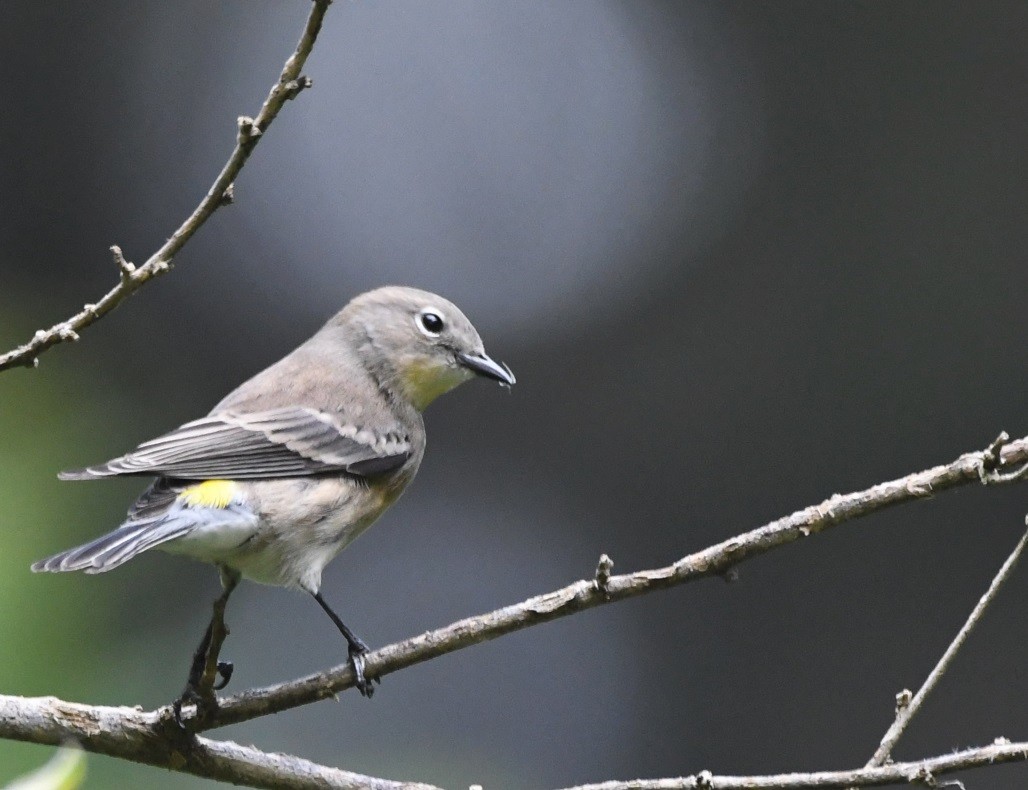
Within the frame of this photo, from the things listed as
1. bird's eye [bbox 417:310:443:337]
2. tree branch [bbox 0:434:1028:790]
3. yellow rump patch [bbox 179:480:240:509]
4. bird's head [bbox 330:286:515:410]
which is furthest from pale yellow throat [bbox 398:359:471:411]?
tree branch [bbox 0:434:1028:790]

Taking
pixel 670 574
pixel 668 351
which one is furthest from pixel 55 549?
pixel 668 351

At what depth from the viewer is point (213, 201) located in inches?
101

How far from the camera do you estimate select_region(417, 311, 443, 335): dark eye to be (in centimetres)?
474

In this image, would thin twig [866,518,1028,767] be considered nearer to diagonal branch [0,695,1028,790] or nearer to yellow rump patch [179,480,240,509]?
diagonal branch [0,695,1028,790]

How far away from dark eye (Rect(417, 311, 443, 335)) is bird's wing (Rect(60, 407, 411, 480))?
0.44m

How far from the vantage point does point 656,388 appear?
9.87 metres

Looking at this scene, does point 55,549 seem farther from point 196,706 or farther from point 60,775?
point 60,775

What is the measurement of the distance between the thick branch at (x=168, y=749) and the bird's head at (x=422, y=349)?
1990 mm

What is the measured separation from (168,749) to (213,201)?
4.52 ft

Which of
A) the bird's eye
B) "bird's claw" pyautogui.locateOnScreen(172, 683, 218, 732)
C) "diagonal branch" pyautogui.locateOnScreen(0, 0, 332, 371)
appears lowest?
"bird's claw" pyautogui.locateOnScreen(172, 683, 218, 732)

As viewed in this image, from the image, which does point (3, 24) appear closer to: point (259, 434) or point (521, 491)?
point (521, 491)

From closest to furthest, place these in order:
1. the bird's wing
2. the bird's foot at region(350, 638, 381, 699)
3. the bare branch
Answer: the bare branch < the bird's foot at region(350, 638, 381, 699) < the bird's wing

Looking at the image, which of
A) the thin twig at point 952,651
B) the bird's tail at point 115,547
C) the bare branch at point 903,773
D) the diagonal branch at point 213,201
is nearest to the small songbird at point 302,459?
the bird's tail at point 115,547

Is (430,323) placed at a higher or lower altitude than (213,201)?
higher
